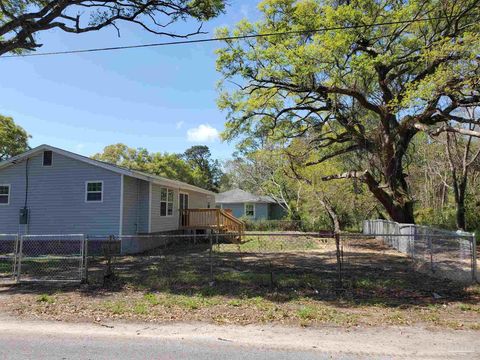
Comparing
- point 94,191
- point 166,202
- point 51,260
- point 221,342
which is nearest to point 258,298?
point 221,342

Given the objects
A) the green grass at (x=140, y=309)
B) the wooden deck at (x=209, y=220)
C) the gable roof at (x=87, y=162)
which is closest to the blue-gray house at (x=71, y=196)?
the gable roof at (x=87, y=162)

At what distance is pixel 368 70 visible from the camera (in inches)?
650

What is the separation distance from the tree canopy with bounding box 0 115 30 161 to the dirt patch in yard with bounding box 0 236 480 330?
3308 centimetres

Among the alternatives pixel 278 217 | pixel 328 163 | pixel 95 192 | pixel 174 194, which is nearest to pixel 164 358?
pixel 95 192

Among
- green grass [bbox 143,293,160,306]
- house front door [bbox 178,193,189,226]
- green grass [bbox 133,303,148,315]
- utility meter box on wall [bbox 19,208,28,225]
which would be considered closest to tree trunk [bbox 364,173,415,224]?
house front door [bbox 178,193,189,226]

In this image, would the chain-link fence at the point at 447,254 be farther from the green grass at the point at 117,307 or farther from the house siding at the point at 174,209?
the house siding at the point at 174,209

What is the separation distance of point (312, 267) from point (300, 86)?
28.4 ft

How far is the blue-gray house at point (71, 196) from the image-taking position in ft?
59.1

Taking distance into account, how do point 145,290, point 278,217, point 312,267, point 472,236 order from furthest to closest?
point 278,217 → point 312,267 → point 472,236 → point 145,290

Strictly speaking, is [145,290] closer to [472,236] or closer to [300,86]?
[472,236]

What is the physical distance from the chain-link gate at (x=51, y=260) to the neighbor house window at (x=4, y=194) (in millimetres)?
2216

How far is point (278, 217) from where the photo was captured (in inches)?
1809

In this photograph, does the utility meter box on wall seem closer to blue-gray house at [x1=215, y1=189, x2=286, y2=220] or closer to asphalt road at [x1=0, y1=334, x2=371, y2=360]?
asphalt road at [x1=0, y1=334, x2=371, y2=360]

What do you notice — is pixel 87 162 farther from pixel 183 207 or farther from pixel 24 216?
pixel 183 207
